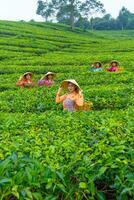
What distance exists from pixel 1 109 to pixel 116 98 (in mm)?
3851

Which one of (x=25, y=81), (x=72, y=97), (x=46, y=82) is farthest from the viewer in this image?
(x=25, y=81)

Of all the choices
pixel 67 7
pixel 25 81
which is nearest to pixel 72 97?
pixel 25 81

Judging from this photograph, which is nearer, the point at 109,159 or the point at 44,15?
the point at 109,159

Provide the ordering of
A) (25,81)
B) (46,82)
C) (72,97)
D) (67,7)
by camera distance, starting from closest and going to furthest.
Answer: (72,97) < (46,82) < (25,81) < (67,7)

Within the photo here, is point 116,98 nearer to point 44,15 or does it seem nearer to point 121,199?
point 121,199

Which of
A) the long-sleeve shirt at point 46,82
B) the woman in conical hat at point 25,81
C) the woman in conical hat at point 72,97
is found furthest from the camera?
the woman in conical hat at point 25,81

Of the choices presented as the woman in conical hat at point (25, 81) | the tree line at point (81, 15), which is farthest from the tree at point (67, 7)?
the woman in conical hat at point (25, 81)

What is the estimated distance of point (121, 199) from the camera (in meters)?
6.18

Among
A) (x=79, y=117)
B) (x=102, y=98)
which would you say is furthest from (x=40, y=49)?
(x=79, y=117)

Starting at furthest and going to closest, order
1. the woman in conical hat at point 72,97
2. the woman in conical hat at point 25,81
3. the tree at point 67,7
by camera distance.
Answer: the tree at point 67,7 → the woman in conical hat at point 25,81 → the woman in conical hat at point 72,97

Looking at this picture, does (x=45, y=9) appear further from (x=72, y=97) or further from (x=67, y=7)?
(x=72, y=97)

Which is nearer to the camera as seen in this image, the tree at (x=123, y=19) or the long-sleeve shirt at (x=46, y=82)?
the long-sleeve shirt at (x=46, y=82)

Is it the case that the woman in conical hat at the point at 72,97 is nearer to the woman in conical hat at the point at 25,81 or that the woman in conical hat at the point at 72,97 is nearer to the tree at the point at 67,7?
the woman in conical hat at the point at 25,81

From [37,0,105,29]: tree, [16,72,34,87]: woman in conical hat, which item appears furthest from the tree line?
[16,72,34,87]: woman in conical hat
